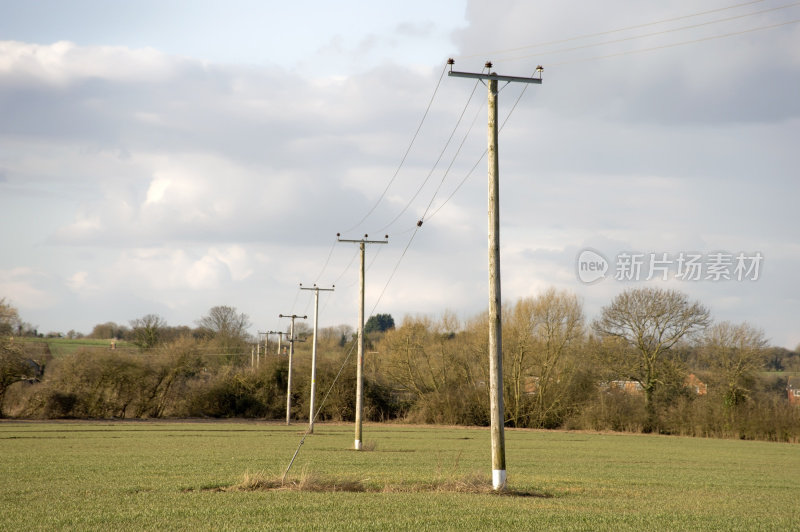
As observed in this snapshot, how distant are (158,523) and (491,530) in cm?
488

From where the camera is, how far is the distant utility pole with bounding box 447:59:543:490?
15.8 m

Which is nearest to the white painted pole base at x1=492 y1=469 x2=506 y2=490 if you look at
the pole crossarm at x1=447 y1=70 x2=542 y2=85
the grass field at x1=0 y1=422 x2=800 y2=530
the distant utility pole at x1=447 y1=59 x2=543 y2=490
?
the distant utility pole at x1=447 y1=59 x2=543 y2=490

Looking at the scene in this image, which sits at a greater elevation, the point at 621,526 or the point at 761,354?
the point at 761,354

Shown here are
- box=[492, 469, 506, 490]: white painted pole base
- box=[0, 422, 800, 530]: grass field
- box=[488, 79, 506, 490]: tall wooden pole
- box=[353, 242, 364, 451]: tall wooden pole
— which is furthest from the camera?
box=[353, 242, 364, 451]: tall wooden pole

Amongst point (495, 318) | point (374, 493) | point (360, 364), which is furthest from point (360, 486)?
point (360, 364)

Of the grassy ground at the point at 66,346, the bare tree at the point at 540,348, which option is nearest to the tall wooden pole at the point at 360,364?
the bare tree at the point at 540,348

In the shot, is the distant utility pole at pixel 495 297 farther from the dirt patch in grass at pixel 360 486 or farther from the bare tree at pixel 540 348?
the bare tree at pixel 540 348

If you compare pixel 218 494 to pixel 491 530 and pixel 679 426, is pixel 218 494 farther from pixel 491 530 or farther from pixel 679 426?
pixel 679 426

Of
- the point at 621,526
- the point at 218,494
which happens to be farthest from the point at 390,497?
the point at 621,526

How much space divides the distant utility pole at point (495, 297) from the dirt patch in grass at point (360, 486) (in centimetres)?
43

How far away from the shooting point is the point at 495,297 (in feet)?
54.2

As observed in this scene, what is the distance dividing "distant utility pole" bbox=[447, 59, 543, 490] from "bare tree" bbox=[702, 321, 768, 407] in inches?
1682

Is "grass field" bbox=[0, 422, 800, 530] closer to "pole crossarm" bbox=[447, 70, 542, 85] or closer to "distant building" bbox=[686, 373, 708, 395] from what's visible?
"pole crossarm" bbox=[447, 70, 542, 85]

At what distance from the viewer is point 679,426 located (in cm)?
5550
